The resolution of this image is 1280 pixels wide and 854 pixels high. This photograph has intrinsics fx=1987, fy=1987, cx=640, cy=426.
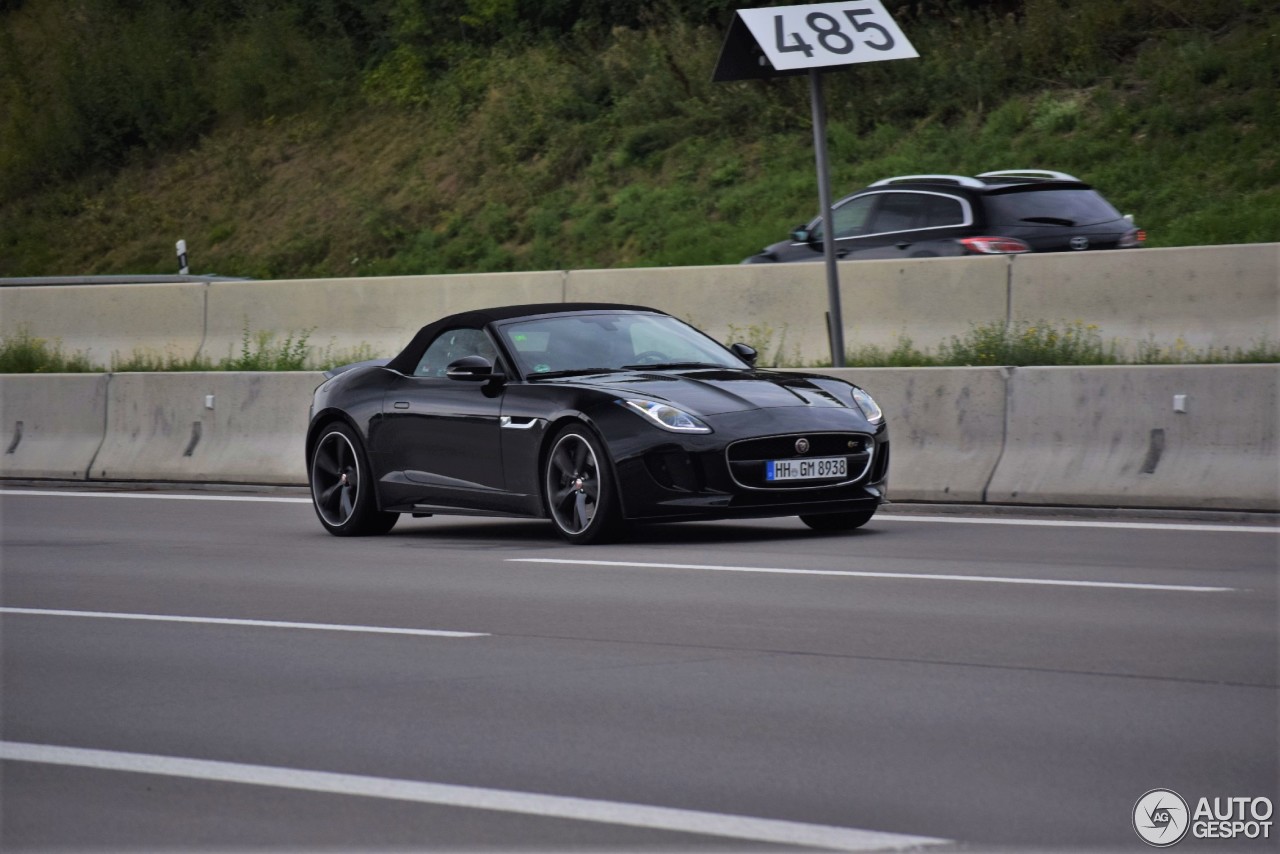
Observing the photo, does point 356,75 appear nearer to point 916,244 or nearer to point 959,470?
point 916,244

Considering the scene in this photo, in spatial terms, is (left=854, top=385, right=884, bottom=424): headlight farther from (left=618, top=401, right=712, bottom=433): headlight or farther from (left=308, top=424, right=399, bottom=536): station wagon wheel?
(left=308, top=424, right=399, bottom=536): station wagon wheel

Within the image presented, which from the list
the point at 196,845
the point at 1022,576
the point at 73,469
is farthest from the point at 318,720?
the point at 73,469

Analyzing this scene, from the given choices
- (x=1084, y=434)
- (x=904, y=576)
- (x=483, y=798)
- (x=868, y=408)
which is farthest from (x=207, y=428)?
(x=483, y=798)

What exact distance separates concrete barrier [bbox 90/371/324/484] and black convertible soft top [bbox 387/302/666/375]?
414cm

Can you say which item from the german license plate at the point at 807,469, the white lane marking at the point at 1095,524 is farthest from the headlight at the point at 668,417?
the white lane marking at the point at 1095,524

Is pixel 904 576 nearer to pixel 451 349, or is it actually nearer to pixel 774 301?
pixel 451 349

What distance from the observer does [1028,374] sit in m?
13.4

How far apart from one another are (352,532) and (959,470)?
4.13 m

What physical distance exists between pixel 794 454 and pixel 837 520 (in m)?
1.02

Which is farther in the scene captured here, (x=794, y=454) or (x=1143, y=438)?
(x=1143, y=438)

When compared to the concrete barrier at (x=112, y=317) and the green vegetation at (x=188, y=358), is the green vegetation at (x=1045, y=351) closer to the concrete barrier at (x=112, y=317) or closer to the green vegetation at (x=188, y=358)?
the green vegetation at (x=188, y=358)

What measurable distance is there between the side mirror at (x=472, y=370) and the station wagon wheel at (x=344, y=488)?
1.23 metres

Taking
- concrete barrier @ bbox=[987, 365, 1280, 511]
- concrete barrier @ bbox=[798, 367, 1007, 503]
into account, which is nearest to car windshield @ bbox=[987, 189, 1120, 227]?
concrete barrier @ bbox=[798, 367, 1007, 503]

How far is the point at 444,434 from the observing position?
40.1 feet
